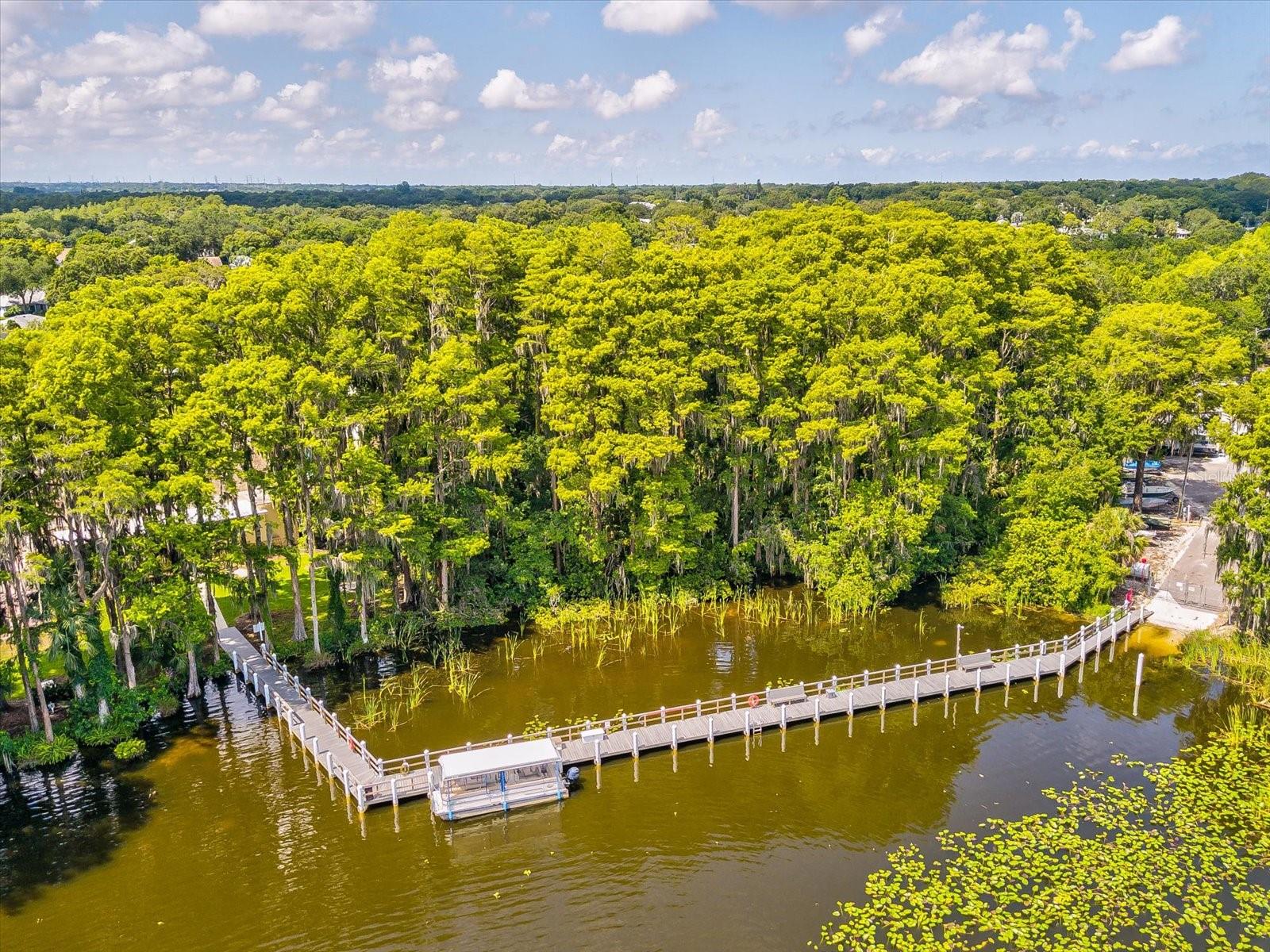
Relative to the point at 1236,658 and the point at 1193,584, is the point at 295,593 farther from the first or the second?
the point at 1193,584

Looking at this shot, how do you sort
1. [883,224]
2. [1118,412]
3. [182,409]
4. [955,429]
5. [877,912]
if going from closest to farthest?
[877,912] < [182,409] < [955,429] < [1118,412] < [883,224]

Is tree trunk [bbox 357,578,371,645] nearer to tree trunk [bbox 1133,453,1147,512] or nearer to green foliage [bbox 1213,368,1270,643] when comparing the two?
green foliage [bbox 1213,368,1270,643]

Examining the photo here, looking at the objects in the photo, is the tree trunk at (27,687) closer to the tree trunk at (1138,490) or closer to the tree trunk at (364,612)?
the tree trunk at (364,612)

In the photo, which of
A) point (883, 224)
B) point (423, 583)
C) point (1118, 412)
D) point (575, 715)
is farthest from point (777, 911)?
point (883, 224)

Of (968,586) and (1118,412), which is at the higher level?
(1118,412)

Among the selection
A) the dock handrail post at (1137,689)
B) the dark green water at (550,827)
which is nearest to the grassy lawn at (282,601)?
the dark green water at (550,827)

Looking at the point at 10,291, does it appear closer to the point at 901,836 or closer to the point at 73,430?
the point at 73,430

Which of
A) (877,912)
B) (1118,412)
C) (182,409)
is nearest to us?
(877,912)
